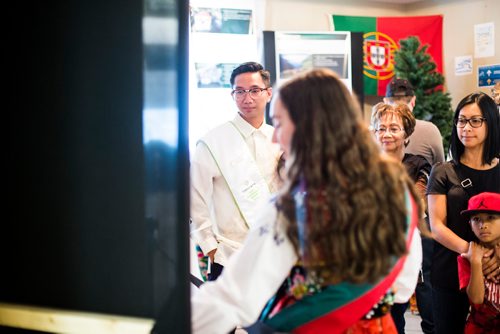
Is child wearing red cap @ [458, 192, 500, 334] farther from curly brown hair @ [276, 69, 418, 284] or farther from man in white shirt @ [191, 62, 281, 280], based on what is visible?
curly brown hair @ [276, 69, 418, 284]

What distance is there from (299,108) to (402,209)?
12.1 inches

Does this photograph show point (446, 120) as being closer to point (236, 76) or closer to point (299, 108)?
point (236, 76)

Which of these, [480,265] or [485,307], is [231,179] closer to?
[480,265]

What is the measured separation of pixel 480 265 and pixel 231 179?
42.9 inches

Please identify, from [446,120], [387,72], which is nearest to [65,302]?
[446,120]

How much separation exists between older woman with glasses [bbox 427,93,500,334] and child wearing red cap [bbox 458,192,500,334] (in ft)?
0.24

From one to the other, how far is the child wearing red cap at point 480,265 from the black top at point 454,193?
0.06 m

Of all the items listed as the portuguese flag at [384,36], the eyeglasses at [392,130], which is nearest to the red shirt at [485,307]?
the eyeglasses at [392,130]

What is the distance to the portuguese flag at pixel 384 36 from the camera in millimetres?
6520

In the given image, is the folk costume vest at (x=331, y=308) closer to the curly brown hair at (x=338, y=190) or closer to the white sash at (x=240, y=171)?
the curly brown hair at (x=338, y=190)

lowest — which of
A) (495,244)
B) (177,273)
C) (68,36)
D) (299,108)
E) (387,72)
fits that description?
(495,244)

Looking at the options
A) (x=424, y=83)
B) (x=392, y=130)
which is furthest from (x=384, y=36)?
(x=392, y=130)

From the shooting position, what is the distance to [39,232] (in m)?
1.08

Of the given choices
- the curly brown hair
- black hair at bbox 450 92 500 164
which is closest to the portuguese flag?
black hair at bbox 450 92 500 164
